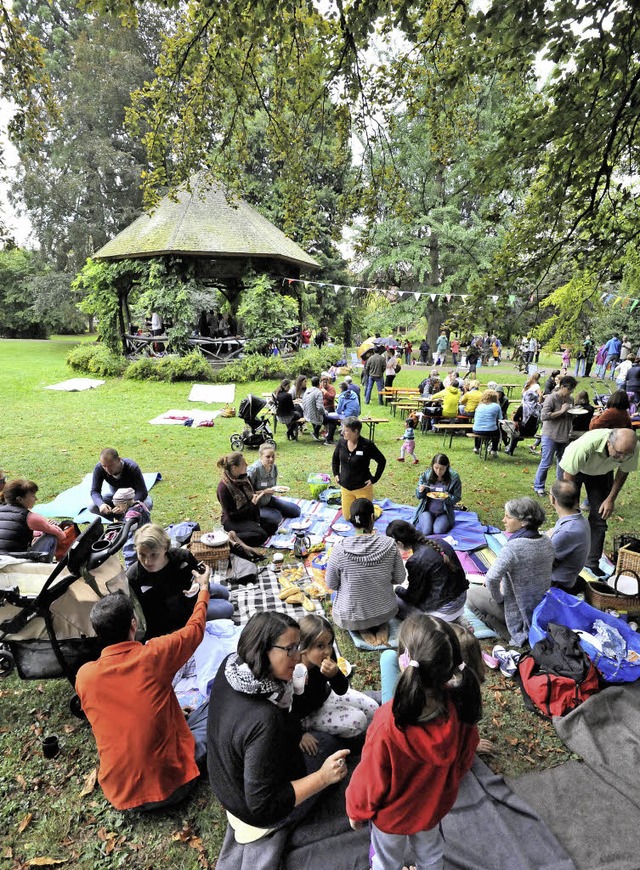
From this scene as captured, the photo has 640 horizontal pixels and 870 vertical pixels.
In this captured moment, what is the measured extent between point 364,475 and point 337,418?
174 inches

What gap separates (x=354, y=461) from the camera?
6.79 m

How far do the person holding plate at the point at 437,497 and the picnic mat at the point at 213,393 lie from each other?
32.9 ft

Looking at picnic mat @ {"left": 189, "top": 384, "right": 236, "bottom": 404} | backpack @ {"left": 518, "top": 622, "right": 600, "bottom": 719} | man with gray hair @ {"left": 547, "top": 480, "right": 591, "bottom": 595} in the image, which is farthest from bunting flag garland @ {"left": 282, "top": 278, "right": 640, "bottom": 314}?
picnic mat @ {"left": 189, "top": 384, "right": 236, "bottom": 404}

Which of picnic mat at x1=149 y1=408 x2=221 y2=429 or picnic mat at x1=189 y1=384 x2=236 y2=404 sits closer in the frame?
picnic mat at x1=149 y1=408 x2=221 y2=429

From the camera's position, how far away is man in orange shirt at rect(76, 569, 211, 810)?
272cm

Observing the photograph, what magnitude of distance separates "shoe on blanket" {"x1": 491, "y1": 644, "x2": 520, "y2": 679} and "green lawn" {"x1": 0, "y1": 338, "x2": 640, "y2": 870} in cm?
9

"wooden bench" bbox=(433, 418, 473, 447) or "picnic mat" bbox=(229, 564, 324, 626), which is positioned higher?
"wooden bench" bbox=(433, 418, 473, 447)

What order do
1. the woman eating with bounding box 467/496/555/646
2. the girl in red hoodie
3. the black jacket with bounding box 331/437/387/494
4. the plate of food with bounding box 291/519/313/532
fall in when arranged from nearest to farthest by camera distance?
1. the girl in red hoodie
2. the woman eating with bounding box 467/496/555/646
3. the black jacket with bounding box 331/437/387/494
4. the plate of food with bounding box 291/519/313/532

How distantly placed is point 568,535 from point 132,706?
13.1ft

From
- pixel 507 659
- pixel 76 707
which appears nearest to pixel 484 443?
pixel 507 659

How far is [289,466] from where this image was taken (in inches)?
388

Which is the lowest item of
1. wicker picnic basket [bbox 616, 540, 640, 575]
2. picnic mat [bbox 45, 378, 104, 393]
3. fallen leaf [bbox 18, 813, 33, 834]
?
fallen leaf [bbox 18, 813, 33, 834]

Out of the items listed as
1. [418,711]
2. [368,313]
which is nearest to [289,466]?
[418,711]

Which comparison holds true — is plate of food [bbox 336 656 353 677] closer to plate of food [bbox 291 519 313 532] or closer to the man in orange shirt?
the man in orange shirt
